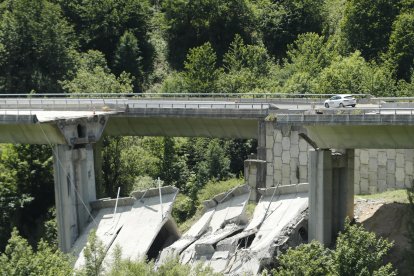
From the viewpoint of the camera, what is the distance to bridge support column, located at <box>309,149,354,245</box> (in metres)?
58.5

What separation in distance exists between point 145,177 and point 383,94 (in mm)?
20495

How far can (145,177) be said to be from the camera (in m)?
79.8

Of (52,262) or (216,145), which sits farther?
(216,145)

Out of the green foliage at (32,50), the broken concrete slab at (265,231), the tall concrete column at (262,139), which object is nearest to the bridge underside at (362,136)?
the broken concrete slab at (265,231)

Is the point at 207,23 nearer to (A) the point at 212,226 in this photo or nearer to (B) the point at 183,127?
(B) the point at 183,127

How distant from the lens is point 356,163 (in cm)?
6619

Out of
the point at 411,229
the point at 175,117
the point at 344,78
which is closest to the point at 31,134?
the point at 175,117

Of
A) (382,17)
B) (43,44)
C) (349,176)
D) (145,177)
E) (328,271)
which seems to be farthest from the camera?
(43,44)

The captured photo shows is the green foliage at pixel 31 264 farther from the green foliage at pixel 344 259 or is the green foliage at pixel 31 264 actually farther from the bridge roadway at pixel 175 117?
the bridge roadway at pixel 175 117

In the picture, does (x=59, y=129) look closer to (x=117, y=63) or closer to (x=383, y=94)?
(x=383, y=94)

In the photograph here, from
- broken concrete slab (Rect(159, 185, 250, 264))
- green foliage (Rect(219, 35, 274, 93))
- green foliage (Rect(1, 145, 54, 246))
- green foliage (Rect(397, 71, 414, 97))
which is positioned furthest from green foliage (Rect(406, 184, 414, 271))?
green foliage (Rect(219, 35, 274, 93))

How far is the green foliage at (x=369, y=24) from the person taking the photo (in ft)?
312

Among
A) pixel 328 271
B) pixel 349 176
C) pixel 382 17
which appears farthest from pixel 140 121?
pixel 382 17

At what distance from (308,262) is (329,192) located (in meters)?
9.78
